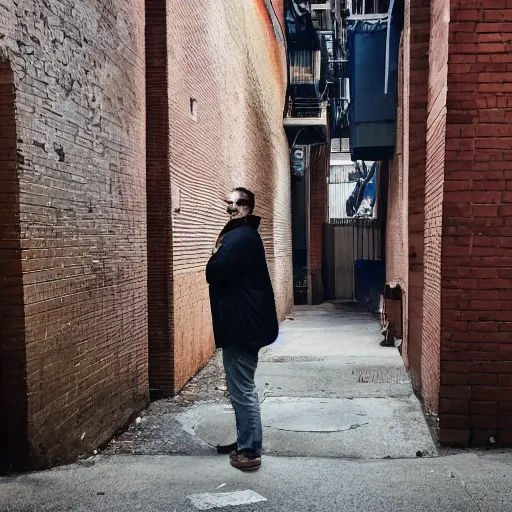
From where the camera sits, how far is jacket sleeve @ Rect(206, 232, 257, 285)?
415cm

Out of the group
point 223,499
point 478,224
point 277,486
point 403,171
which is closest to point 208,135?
point 403,171

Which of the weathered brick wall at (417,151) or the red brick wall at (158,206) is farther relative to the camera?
the red brick wall at (158,206)

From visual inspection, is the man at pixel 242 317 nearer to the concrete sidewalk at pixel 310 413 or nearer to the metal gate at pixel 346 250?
the concrete sidewalk at pixel 310 413

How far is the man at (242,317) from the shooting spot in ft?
13.6

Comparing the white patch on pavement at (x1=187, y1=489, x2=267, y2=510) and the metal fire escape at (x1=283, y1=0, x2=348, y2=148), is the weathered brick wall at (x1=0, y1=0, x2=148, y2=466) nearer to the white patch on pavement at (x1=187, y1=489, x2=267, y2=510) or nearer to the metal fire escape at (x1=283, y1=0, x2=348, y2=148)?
the white patch on pavement at (x1=187, y1=489, x2=267, y2=510)

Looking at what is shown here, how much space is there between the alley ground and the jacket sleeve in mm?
1290

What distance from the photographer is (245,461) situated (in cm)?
407

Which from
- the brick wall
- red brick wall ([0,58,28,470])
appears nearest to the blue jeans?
red brick wall ([0,58,28,470])

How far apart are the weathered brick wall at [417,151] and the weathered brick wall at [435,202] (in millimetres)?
340

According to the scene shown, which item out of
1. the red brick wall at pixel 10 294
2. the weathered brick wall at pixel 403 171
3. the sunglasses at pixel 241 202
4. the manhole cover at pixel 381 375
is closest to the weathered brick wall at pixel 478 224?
the sunglasses at pixel 241 202

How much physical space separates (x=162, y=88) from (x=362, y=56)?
19.2 ft

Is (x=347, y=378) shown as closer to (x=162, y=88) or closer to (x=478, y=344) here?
(x=478, y=344)

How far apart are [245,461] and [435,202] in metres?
→ 2.51

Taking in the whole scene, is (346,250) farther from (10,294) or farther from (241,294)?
(10,294)
